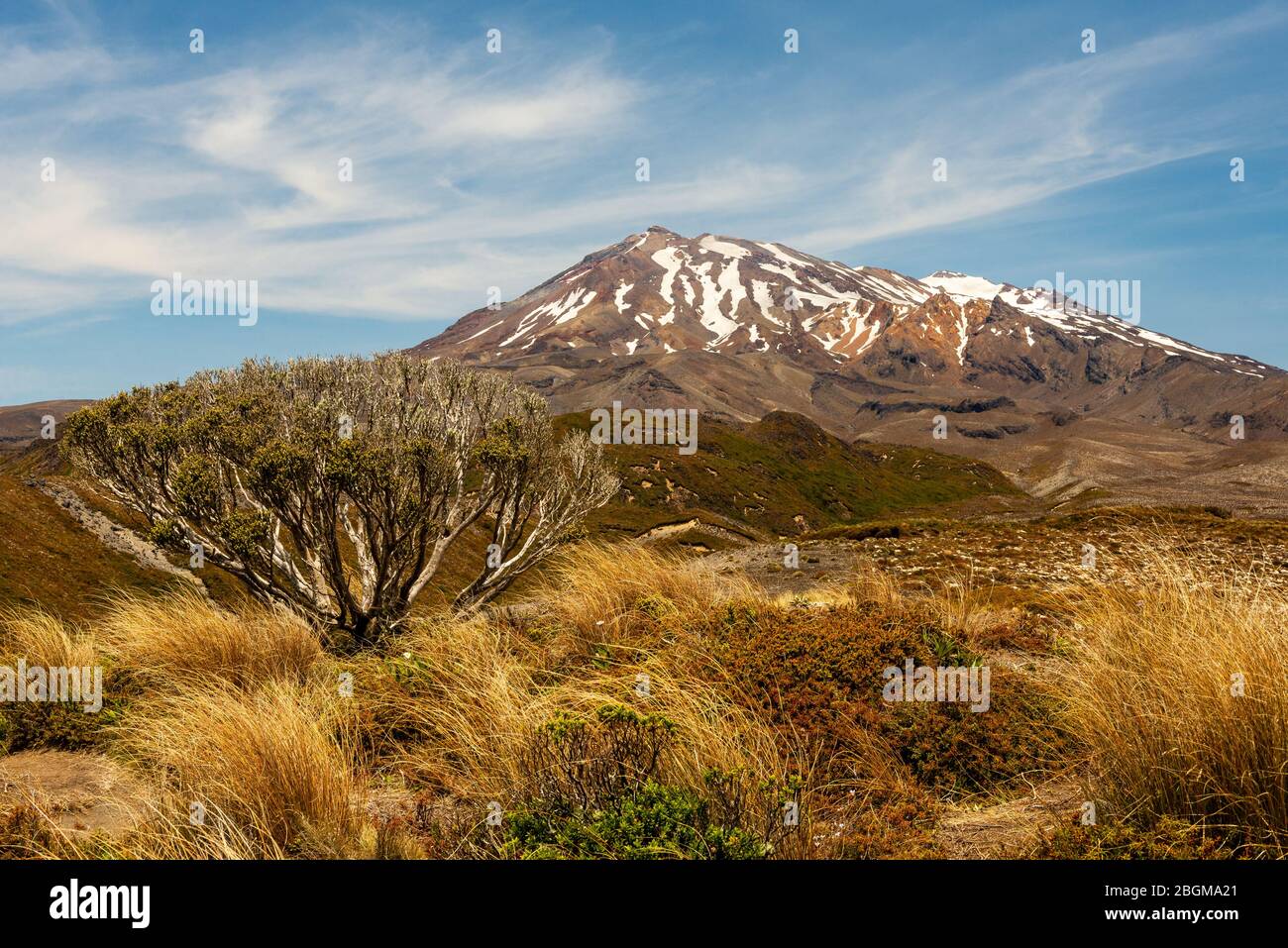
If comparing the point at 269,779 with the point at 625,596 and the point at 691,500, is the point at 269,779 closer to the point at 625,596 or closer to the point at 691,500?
the point at 625,596

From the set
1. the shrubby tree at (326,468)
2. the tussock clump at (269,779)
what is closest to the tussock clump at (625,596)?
the shrubby tree at (326,468)

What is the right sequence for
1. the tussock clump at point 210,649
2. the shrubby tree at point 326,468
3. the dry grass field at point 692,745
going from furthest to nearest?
the shrubby tree at point 326,468 < the tussock clump at point 210,649 < the dry grass field at point 692,745

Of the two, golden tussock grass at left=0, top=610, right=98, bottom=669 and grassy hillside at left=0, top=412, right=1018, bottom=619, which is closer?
golden tussock grass at left=0, top=610, right=98, bottom=669

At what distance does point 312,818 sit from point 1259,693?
244 inches

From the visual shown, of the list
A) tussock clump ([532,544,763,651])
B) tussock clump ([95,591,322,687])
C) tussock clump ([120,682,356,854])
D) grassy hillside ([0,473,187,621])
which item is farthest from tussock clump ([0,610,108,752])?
grassy hillside ([0,473,187,621])

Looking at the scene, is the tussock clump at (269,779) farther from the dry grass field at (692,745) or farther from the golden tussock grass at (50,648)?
the golden tussock grass at (50,648)

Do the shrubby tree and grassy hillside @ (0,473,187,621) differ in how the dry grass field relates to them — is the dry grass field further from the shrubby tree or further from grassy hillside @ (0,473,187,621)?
grassy hillside @ (0,473,187,621)

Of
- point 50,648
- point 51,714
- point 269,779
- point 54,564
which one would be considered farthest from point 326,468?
point 54,564

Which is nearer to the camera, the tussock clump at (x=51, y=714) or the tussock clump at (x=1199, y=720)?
the tussock clump at (x=1199, y=720)

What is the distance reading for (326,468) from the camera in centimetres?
1206

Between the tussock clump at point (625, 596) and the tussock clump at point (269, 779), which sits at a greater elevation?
the tussock clump at point (625, 596)

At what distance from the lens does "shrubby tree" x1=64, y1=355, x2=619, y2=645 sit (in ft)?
40.9

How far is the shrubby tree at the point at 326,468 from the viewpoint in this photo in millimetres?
12453
